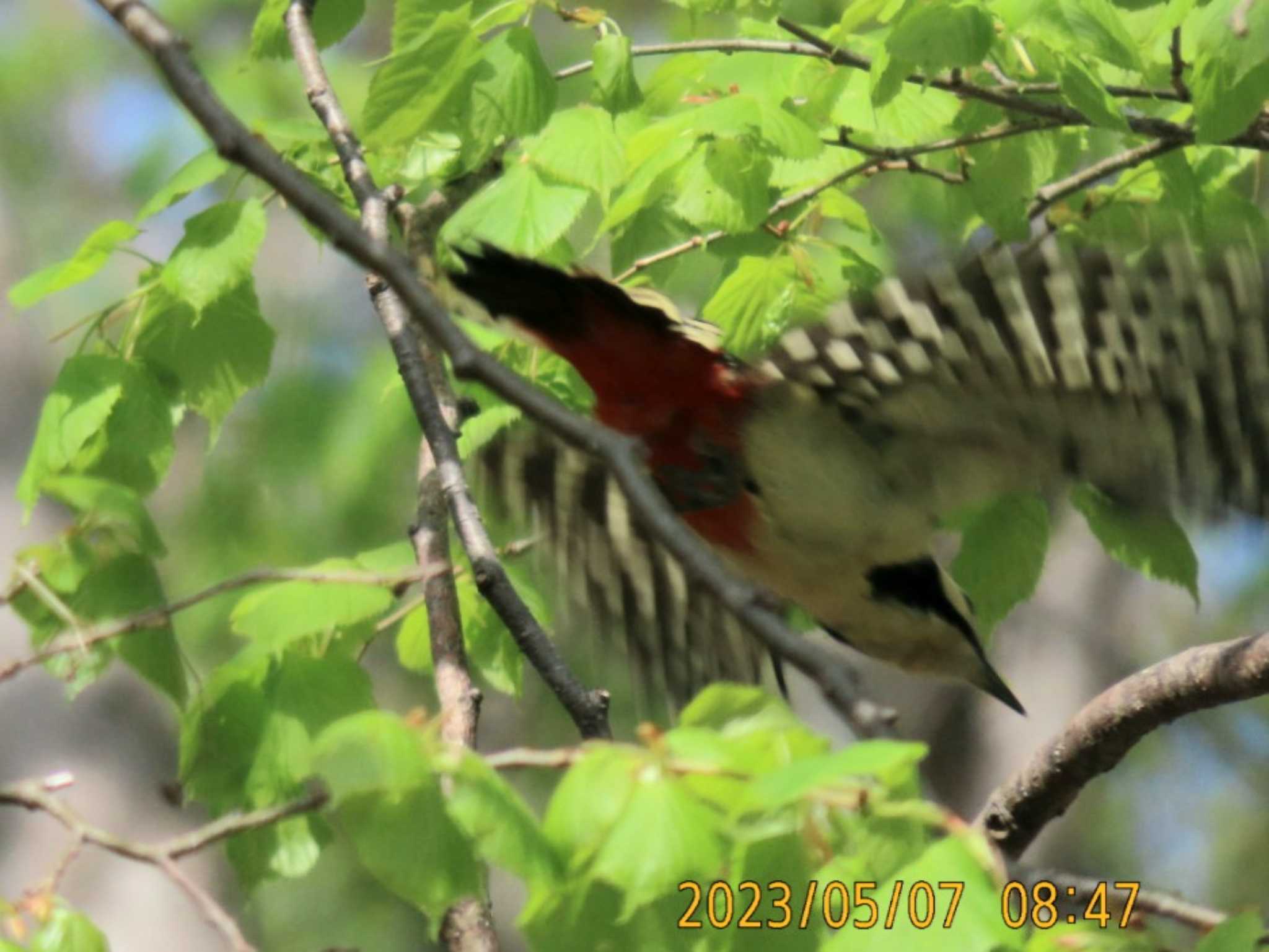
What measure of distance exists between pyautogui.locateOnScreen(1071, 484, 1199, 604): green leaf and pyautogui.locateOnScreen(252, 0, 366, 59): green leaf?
1.39 meters

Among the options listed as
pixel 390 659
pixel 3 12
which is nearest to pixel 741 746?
pixel 390 659

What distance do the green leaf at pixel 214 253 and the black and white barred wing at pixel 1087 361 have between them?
2.48 feet

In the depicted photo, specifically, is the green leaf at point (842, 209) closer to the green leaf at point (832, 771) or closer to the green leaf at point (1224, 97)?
the green leaf at point (1224, 97)

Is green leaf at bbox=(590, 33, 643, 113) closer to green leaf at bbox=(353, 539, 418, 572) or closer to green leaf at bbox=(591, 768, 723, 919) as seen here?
green leaf at bbox=(353, 539, 418, 572)

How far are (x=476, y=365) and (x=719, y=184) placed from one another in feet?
2.80

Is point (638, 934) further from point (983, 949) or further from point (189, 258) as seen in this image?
point (189, 258)

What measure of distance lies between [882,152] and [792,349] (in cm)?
39

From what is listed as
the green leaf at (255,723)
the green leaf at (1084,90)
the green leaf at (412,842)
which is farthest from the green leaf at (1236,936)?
the green leaf at (1084,90)

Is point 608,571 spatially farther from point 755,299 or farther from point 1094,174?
point 1094,174

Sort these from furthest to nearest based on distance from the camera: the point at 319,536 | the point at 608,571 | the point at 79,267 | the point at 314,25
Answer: the point at 319,536, the point at 608,571, the point at 314,25, the point at 79,267

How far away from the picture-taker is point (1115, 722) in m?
2.27

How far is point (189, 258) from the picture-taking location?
2148 mm

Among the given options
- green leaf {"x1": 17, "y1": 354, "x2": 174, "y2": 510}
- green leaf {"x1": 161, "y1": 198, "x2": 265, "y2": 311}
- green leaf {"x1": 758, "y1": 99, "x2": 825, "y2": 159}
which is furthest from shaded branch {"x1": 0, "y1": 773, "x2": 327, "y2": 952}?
green leaf {"x1": 758, "y1": 99, "x2": 825, "y2": 159}
